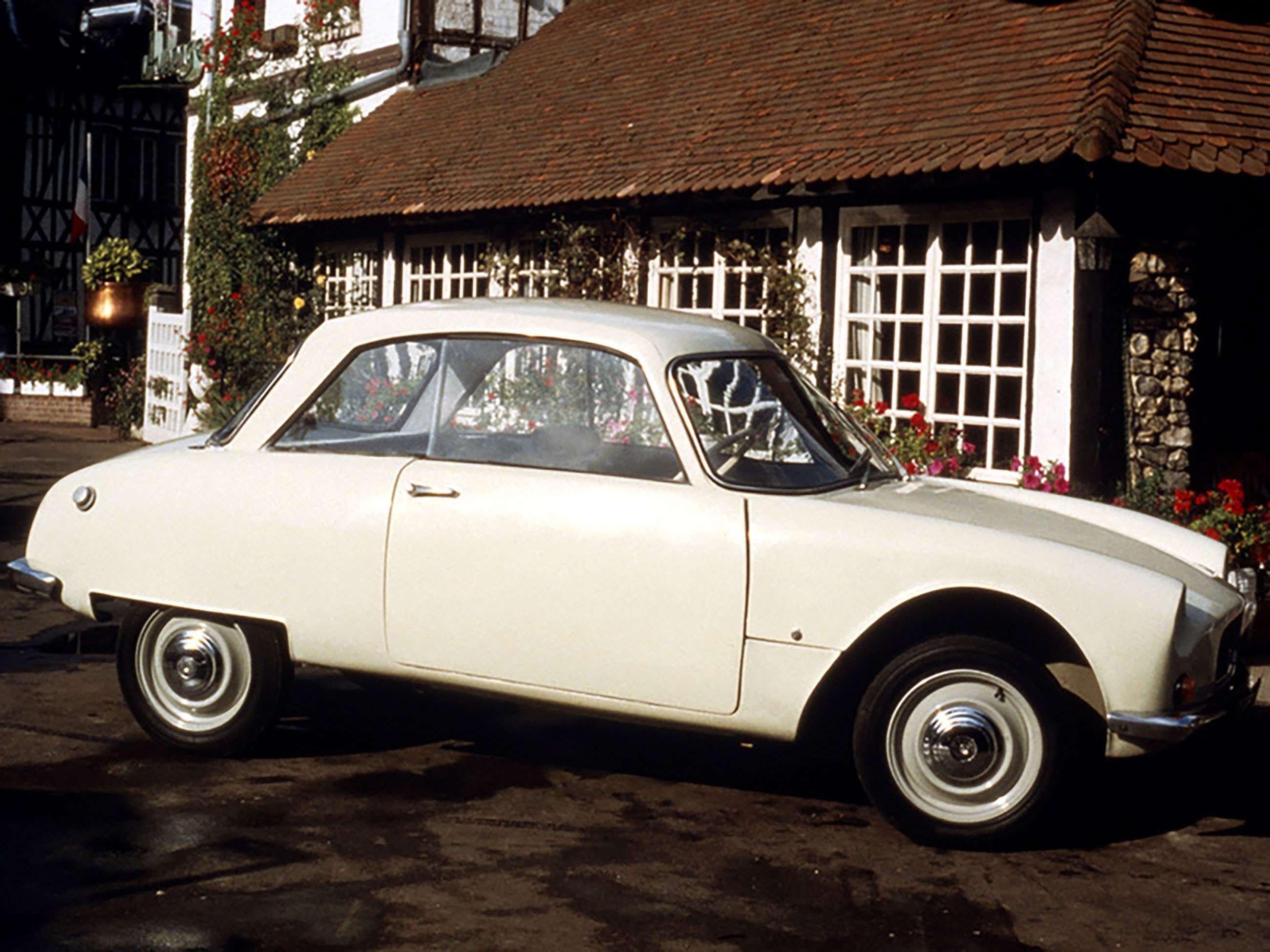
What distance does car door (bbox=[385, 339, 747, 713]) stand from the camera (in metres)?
5.40

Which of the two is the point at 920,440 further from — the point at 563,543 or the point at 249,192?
the point at 249,192

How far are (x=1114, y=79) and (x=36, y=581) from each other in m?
6.84

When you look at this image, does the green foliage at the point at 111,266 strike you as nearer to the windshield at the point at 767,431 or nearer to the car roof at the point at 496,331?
the car roof at the point at 496,331

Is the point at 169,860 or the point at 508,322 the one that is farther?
the point at 508,322

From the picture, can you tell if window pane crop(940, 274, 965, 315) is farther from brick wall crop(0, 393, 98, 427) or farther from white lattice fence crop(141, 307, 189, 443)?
brick wall crop(0, 393, 98, 427)

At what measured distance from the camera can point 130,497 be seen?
6074 millimetres

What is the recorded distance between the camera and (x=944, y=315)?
36.7 ft

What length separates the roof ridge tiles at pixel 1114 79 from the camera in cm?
952

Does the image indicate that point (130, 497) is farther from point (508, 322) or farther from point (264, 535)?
point (508, 322)

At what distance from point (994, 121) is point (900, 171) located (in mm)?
678

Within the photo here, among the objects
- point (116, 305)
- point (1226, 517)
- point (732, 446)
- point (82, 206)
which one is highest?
point (82, 206)

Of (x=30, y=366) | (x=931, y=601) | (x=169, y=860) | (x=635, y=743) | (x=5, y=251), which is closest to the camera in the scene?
(x=169, y=860)

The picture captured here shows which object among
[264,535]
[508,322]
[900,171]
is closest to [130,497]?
[264,535]

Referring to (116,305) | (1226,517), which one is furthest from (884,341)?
(116,305)
